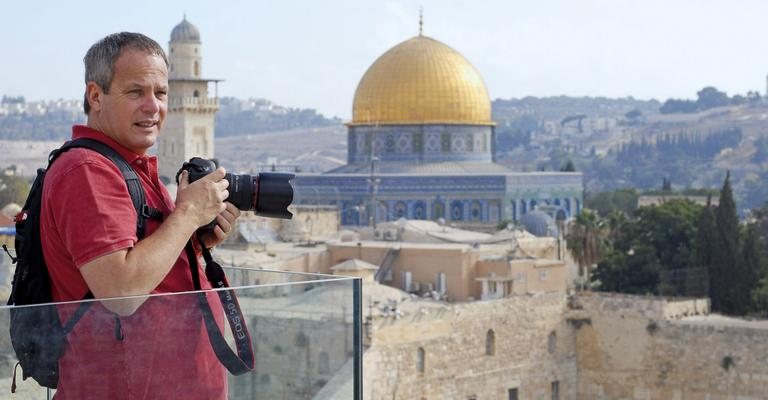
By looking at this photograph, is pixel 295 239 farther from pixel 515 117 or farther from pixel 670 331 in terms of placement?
pixel 515 117

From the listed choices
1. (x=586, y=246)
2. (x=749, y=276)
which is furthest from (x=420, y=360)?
(x=586, y=246)

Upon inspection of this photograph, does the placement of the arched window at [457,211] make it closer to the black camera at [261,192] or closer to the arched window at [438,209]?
the arched window at [438,209]

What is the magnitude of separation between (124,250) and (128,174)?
0.24 metres

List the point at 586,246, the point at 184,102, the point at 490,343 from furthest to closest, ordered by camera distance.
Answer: the point at 184,102, the point at 586,246, the point at 490,343

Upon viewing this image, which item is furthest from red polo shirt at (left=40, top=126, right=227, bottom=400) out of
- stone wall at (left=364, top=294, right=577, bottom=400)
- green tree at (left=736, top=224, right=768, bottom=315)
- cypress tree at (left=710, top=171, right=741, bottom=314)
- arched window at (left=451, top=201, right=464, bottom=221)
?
arched window at (left=451, top=201, right=464, bottom=221)

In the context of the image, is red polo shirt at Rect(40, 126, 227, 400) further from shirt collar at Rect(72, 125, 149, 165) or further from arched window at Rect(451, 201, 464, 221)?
arched window at Rect(451, 201, 464, 221)

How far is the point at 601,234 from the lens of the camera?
36438 mm

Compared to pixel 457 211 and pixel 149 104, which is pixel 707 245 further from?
pixel 149 104

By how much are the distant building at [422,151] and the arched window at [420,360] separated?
71.6 feet

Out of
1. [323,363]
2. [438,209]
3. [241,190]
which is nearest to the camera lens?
[241,190]

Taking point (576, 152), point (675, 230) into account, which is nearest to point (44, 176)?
point (675, 230)

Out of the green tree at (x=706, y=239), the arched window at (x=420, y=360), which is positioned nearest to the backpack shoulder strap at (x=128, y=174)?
the arched window at (x=420, y=360)

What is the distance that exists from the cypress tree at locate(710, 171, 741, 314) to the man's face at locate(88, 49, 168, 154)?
25066mm

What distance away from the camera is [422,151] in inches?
1825
